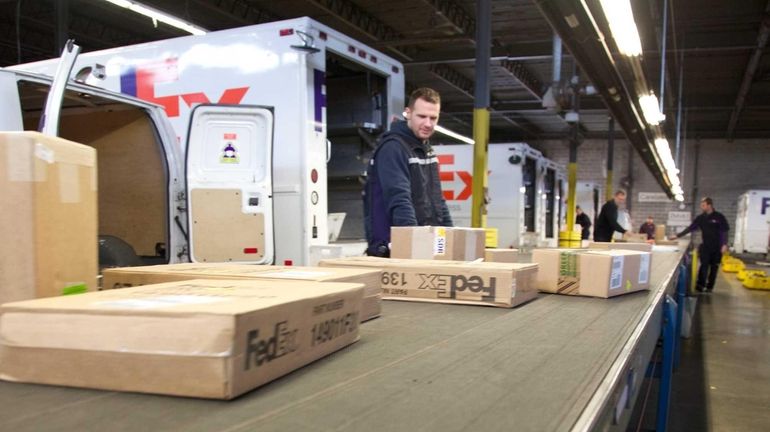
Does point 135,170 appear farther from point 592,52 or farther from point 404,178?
point 592,52

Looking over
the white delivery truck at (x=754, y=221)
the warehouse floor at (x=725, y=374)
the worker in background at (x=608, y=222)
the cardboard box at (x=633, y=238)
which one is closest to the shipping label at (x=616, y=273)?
the warehouse floor at (x=725, y=374)

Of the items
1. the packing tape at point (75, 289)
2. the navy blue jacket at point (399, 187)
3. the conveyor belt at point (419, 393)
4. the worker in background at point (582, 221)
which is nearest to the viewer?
the conveyor belt at point (419, 393)

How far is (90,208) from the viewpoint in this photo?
1.47 metres

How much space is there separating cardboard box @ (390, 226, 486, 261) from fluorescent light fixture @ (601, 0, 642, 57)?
7.94 feet

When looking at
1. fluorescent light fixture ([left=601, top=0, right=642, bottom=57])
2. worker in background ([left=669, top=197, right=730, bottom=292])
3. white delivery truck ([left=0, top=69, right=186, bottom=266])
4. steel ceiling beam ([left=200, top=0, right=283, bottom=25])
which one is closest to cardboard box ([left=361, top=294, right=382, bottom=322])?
white delivery truck ([left=0, top=69, right=186, bottom=266])

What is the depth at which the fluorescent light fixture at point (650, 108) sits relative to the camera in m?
7.48

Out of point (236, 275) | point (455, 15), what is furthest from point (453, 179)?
point (236, 275)

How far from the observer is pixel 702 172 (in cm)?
2122

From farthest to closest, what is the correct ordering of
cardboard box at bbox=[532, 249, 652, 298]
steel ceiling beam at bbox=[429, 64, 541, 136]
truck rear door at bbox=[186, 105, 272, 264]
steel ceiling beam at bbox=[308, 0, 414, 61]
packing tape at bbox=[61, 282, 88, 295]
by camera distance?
steel ceiling beam at bbox=[429, 64, 541, 136] < steel ceiling beam at bbox=[308, 0, 414, 61] < truck rear door at bbox=[186, 105, 272, 264] < cardboard box at bbox=[532, 249, 652, 298] < packing tape at bbox=[61, 282, 88, 295]

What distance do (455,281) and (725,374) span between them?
4.41 metres

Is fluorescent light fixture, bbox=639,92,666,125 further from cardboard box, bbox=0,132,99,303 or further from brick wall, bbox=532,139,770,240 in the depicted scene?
brick wall, bbox=532,139,770,240

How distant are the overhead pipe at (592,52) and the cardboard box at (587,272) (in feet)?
9.49

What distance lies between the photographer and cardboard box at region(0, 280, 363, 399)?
0.98 m

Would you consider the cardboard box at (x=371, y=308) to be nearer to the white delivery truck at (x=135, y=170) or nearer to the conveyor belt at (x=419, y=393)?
the conveyor belt at (x=419, y=393)
